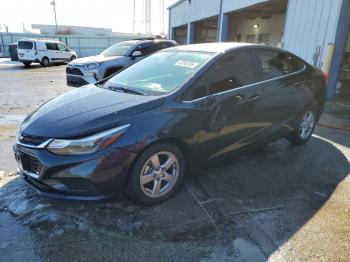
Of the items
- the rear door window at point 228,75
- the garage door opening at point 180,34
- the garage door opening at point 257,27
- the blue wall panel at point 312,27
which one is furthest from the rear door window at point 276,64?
the garage door opening at point 180,34

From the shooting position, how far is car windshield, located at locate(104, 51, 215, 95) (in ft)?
10.9

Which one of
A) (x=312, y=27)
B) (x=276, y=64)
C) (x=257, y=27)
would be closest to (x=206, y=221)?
(x=276, y=64)

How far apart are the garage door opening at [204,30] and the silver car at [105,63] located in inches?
486

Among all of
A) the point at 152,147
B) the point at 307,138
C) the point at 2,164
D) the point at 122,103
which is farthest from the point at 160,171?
the point at 307,138

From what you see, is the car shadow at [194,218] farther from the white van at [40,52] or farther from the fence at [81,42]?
the fence at [81,42]

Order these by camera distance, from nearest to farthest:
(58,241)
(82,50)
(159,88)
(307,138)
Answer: (58,241) < (159,88) < (307,138) < (82,50)

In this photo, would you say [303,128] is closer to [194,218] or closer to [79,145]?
[194,218]

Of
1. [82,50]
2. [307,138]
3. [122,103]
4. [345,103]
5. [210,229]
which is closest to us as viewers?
[210,229]

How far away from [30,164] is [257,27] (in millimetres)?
18208

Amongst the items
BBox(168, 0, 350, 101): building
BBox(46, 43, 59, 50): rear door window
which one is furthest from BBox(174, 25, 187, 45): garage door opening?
BBox(168, 0, 350, 101): building

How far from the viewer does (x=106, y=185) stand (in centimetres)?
270

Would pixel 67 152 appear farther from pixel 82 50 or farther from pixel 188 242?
pixel 82 50

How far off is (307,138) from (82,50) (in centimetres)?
3085

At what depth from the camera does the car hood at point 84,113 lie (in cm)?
269
